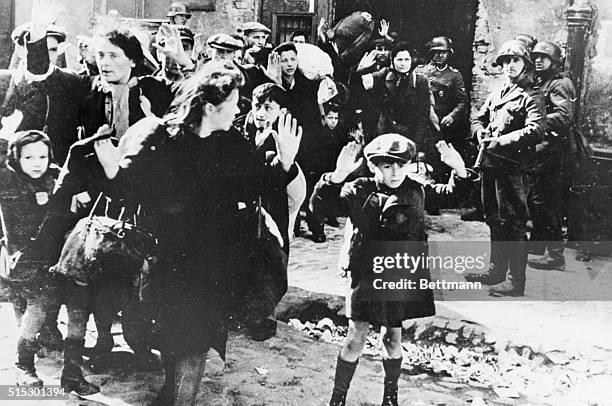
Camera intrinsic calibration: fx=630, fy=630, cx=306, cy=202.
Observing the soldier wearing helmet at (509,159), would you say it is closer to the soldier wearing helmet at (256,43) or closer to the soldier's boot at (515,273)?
the soldier's boot at (515,273)

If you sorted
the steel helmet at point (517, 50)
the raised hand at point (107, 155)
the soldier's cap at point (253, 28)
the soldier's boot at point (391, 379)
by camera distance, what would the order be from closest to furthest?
1. the soldier's boot at point (391, 379)
2. the raised hand at point (107, 155)
3. the steel helmet at point (517, 50)
4. the soldier's cap at point (253, 28)

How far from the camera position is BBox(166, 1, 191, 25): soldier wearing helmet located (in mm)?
4191

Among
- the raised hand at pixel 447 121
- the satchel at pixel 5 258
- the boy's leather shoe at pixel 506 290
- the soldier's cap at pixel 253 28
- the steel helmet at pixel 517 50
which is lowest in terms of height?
the boy's leather shoe at pixel 506 290

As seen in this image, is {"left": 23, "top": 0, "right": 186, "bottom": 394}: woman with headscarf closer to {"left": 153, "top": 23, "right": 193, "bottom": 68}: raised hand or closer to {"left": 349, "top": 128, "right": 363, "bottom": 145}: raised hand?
{"left": 153, "top": 23, "right": 193, "bottom": 68}: raised hand

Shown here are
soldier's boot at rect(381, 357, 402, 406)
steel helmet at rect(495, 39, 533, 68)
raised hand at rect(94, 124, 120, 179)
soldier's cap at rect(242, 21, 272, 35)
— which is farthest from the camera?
soldier's cap at rect(242, 21, 272, 35)

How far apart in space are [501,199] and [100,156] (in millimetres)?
2634

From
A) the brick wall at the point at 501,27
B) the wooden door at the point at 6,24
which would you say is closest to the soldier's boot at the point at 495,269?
the brick wall at the point at 501,27

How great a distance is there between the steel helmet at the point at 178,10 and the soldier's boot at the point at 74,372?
2.22 meters

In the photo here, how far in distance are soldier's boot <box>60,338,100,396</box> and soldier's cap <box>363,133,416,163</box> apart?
2211 mm

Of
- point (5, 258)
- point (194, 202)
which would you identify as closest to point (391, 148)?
point (194, 202)

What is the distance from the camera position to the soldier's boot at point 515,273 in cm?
413

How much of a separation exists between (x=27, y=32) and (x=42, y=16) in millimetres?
145

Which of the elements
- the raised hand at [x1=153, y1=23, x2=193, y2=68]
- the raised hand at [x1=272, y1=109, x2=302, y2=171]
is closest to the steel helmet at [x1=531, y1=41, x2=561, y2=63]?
the raised hand at [x1=272, y1=109, x2=302, y2=171]

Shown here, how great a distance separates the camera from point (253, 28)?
4.18 metres
